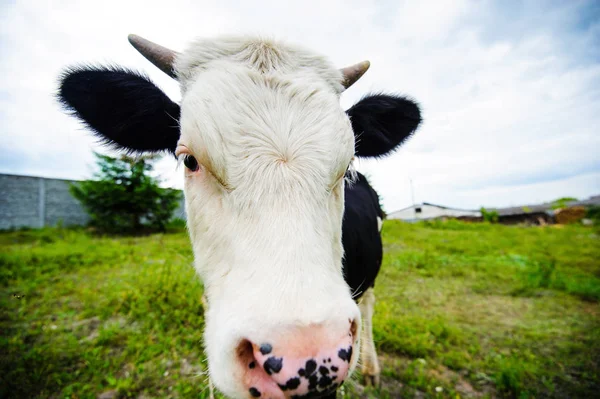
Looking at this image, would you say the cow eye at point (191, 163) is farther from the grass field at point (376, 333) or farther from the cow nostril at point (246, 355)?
the grass field at point (376, 333)

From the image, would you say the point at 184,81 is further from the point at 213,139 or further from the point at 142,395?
the point at 142,395

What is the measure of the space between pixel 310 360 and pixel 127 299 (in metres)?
4.18

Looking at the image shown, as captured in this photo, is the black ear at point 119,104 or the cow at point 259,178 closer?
the cow at point 259,178

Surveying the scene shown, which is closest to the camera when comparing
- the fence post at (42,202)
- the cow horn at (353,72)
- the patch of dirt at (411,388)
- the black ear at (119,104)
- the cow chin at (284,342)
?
the cow chin at (284,342)

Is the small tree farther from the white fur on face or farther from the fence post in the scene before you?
the white fur on face

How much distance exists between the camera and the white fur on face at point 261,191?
84 cm

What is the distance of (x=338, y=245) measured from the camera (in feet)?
4.91

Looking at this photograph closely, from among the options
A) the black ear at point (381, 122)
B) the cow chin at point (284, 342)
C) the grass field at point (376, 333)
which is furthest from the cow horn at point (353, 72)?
the grass field at point (376, 333)

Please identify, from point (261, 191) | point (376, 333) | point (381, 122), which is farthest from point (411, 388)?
point (261, 191)

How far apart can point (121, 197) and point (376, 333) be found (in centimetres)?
1254

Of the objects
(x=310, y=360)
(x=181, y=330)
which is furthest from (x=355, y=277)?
(x=181, y=330)

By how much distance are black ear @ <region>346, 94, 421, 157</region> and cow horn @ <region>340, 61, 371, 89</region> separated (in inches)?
6.3

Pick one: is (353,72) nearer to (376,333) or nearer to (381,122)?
(381,122)

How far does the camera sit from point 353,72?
2033mm
